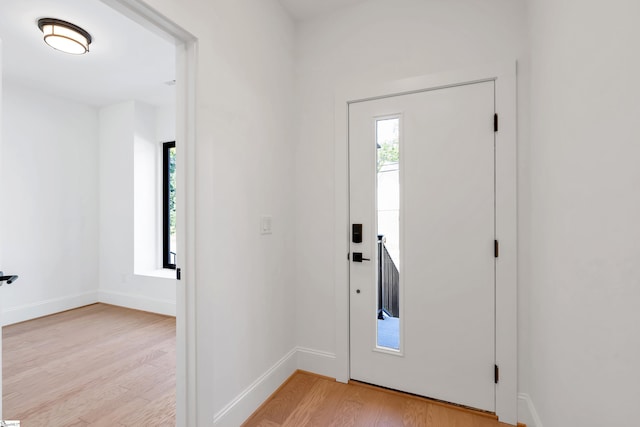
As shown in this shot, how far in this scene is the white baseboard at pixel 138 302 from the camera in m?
3.68

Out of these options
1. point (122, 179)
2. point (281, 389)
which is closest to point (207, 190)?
point (281, 389)

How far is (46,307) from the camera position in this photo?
144 inches

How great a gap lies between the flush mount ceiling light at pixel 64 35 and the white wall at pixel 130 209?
1.46m

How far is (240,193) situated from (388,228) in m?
1.01

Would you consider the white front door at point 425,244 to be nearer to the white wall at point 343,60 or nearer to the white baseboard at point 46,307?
the white wall at point 343,60

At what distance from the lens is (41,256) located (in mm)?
3652

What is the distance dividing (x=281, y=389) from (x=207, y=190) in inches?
58.6

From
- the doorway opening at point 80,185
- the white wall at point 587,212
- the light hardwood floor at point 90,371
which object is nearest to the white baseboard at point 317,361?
the light hardwood floor at point 90,371

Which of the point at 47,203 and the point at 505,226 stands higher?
the point at 47,203

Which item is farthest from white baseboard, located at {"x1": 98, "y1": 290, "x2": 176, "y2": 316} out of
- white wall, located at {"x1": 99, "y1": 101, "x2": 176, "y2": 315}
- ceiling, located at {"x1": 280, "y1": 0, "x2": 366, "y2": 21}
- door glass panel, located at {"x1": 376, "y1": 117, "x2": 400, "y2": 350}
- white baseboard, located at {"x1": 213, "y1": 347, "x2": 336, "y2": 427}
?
ceiling, located at {"x1": 280, "y1": 0, "x2": 366, "y2": 21}

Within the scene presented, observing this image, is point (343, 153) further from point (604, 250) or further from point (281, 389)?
point (281, 389)

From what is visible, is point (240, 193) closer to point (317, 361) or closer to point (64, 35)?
point (317, 361)

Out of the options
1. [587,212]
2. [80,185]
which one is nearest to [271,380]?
[587,212]

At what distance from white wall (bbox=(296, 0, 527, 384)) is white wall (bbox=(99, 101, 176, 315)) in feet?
7.61
